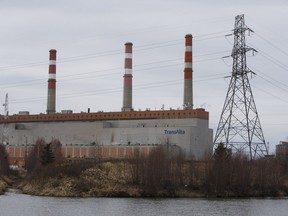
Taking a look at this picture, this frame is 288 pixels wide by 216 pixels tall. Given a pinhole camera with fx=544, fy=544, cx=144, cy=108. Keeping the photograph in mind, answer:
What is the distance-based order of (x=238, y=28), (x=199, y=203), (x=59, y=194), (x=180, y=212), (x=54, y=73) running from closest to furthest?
1. (x=180, y=212)
2. (x=199, y=203)
3. (x=59, y=194)
4. (x=238, y=28)
5. (x=54, y=73)

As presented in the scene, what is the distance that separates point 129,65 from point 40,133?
21.6m

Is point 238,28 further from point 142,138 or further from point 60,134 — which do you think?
point 60,134

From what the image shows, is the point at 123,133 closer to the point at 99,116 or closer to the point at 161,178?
the point at 99,116

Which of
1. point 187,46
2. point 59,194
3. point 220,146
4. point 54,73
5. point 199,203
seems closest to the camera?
point 199,203

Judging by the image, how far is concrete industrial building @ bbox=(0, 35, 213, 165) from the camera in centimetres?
7512

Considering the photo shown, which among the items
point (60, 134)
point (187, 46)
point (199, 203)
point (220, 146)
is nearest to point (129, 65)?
point (187, 46)

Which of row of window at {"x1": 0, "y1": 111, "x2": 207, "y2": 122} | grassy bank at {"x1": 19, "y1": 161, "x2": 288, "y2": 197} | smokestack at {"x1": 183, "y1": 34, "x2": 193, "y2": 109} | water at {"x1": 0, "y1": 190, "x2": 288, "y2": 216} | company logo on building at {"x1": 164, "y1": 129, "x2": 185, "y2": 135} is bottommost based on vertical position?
water at {"x1": 0, "y1": 190, "x2": 288, "y2": 216}

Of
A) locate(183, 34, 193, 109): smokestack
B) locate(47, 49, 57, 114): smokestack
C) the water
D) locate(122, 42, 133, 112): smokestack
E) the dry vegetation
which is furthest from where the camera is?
locate(47, 49, 57, 114): smokestack

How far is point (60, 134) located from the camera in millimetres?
88625

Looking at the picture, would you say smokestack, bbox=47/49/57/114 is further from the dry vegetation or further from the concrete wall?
the dry vegetation

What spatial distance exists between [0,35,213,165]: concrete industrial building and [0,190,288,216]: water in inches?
1190

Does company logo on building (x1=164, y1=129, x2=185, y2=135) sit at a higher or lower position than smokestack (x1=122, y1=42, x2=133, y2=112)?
lower

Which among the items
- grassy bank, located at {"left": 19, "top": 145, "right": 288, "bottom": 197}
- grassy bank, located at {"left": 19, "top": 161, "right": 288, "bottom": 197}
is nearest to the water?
grassy bank, located at {"left": 19, "top": 161, "right": 288, "bottom": 197}

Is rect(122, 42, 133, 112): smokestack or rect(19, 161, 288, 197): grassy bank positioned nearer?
rect(19, 161, 288, 197): grassy bank
